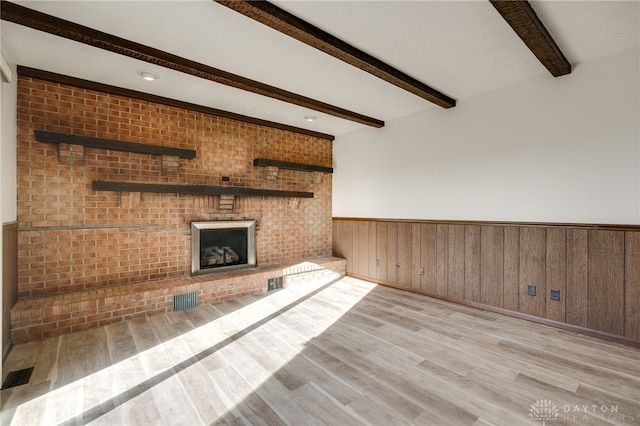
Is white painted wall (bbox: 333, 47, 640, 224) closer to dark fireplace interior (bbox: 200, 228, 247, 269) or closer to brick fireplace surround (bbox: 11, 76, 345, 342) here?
brick fireplace surround (bbox: 11, 76, 345, 342)

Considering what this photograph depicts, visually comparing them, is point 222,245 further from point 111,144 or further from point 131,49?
point 131,49

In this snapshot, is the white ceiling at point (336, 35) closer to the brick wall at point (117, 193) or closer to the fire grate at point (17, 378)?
the brick wall at point (117, 193)

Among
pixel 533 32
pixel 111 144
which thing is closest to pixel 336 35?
pixel 533 32

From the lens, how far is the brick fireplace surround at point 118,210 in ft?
9.71

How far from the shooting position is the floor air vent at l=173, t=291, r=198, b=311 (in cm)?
352

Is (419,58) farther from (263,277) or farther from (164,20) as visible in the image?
(263,277)

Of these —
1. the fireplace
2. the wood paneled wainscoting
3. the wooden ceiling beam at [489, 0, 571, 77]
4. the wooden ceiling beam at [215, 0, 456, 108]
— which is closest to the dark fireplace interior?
the fireplace

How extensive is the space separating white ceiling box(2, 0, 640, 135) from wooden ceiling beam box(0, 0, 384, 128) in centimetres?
6

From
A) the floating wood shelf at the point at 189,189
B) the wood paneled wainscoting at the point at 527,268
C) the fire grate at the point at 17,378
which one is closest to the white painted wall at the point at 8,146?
the floating wood shelf at the point at 189,189

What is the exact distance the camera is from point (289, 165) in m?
4.77

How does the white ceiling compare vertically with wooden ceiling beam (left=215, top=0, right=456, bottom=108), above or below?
above

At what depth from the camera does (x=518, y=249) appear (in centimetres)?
337

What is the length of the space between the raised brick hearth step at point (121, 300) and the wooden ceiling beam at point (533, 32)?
3.77m

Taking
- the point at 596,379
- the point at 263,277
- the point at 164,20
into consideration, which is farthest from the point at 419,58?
the point at 263,277
